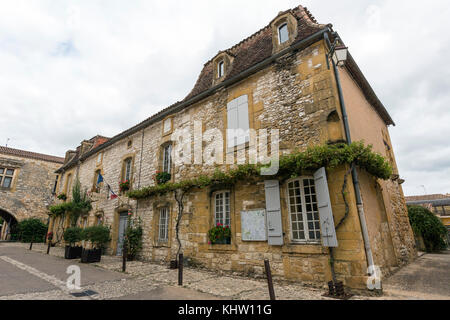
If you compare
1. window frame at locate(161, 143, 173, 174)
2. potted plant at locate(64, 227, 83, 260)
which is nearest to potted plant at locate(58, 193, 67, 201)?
potted plant at locate(64, 227, 83, 260)

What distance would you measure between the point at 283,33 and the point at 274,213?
5.46 metres

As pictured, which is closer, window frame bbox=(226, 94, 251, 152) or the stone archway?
window frame bbox=(226, 94, 251, 152)

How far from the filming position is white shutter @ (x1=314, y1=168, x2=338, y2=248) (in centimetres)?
476

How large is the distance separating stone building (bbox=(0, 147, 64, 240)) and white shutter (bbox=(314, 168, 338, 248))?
2272 centimetres

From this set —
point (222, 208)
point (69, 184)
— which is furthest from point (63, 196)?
point (222, 208)

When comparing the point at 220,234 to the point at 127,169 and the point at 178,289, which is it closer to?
the point at 178,289

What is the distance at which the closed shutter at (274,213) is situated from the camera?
18.5ft

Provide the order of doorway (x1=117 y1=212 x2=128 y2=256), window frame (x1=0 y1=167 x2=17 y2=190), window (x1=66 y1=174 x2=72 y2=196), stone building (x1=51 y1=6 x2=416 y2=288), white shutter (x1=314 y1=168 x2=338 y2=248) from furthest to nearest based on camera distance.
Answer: window frame (x1=0 y1=167 x2=17 y2=190), window (x1=66 y1=174 x2=72 y2=196), doorway (x1=117 y1=212 x2=128 y2=256), stone building (x1=51 y1=6 x2=416 y2=288), white shutter (x1=314 y1=168 x2=338 y2=248)

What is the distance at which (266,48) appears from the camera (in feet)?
25.5

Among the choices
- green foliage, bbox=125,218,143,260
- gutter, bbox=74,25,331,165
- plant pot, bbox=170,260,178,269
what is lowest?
plant pot, bbox=170,260,178,269

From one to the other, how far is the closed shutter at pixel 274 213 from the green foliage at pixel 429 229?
10.9 m

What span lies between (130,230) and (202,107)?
229 inches

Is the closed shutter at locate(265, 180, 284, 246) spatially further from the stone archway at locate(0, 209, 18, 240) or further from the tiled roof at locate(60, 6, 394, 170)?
the stone archway at locate(0, 209, 18, 240)
